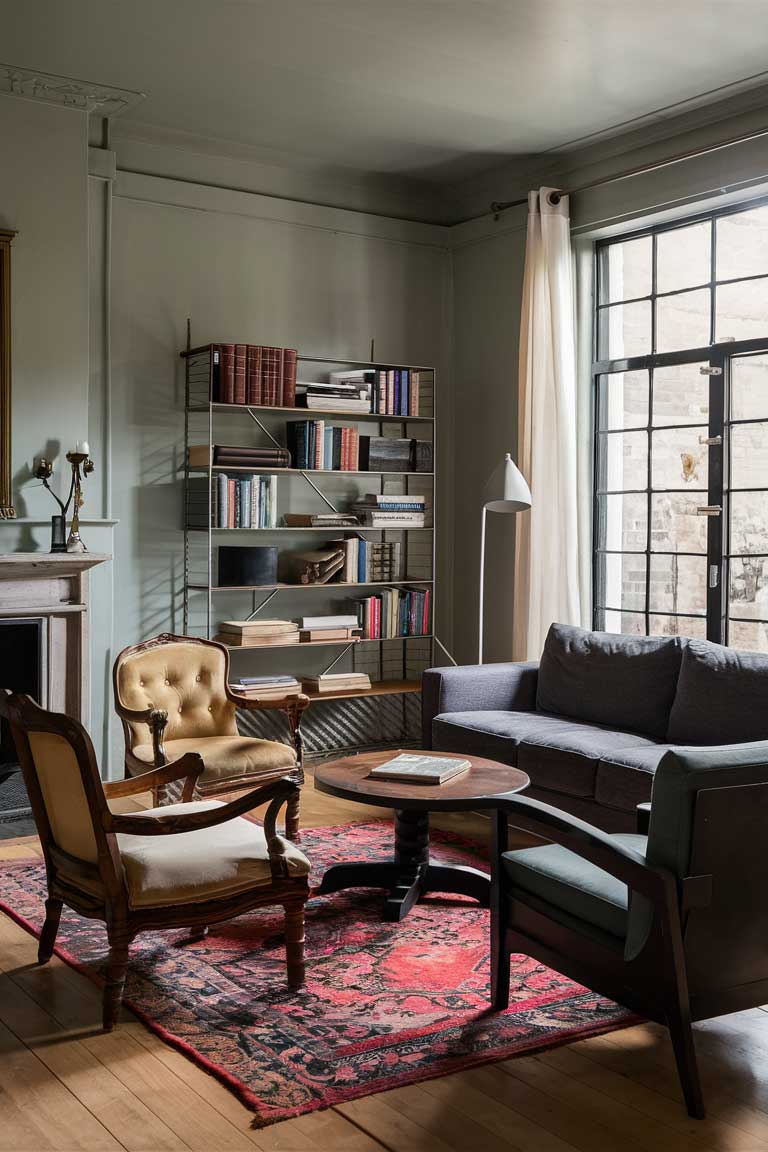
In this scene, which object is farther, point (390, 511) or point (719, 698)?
point (390, 511)

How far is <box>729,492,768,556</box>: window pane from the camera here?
5.18 metres

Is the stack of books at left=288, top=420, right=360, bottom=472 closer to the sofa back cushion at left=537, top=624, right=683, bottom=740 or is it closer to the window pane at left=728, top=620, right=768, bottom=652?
the sofa back cushion at left=537, top=624, right=683, bottom=740

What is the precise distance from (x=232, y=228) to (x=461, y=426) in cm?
176

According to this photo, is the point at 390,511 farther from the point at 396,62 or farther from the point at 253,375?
the point at 396,62

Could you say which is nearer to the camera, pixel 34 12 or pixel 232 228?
pixel 34 12

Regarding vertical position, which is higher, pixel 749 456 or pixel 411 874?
pixel 749 456

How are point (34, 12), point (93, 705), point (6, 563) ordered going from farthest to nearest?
1. point (93, 705)
2. point (6, 563)
3. point (34, 12)

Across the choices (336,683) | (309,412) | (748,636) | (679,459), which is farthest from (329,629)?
(748,636)

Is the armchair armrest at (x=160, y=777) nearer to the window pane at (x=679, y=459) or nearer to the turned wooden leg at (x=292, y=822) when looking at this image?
the turned wooden leg at (x=292, y=822)

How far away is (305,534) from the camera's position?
247 inches

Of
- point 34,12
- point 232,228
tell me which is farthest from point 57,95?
point 232,228

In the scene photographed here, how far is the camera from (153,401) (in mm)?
5805

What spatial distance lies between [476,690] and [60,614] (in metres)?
1.92

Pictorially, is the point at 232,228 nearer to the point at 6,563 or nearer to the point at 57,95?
the point at 57,95
